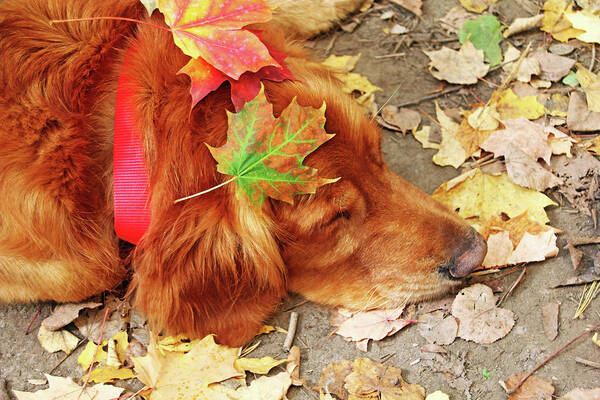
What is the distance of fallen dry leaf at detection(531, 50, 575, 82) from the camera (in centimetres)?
404

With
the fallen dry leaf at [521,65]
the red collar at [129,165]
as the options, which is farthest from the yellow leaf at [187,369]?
the fallen dry leaf at [521,65]

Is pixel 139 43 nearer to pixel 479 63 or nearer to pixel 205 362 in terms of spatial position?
pixel 205 362

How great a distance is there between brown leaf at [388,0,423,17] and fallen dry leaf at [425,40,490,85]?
1.61ft

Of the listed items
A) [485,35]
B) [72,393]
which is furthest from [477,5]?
[72,393]

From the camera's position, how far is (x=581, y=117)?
3762 millimetres

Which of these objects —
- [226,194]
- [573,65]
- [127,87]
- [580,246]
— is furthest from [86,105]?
[573,65]

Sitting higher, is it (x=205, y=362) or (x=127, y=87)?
(x=127, y=87)

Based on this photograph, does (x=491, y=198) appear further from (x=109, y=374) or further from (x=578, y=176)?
(x=109, y=374)

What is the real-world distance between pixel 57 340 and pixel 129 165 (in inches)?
50.3

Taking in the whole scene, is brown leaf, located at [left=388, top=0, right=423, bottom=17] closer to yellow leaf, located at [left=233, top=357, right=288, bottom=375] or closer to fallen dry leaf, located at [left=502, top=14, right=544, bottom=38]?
fallen dry leaf, located at [left=502, top=14, right=544, bottom=38]

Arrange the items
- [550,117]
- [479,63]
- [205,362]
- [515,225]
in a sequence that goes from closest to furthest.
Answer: [205,362] < [515,225] < [550,117] < [479,63]

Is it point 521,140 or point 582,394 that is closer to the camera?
point 582,394

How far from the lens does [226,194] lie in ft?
8.84

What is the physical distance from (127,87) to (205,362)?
4.66ft
